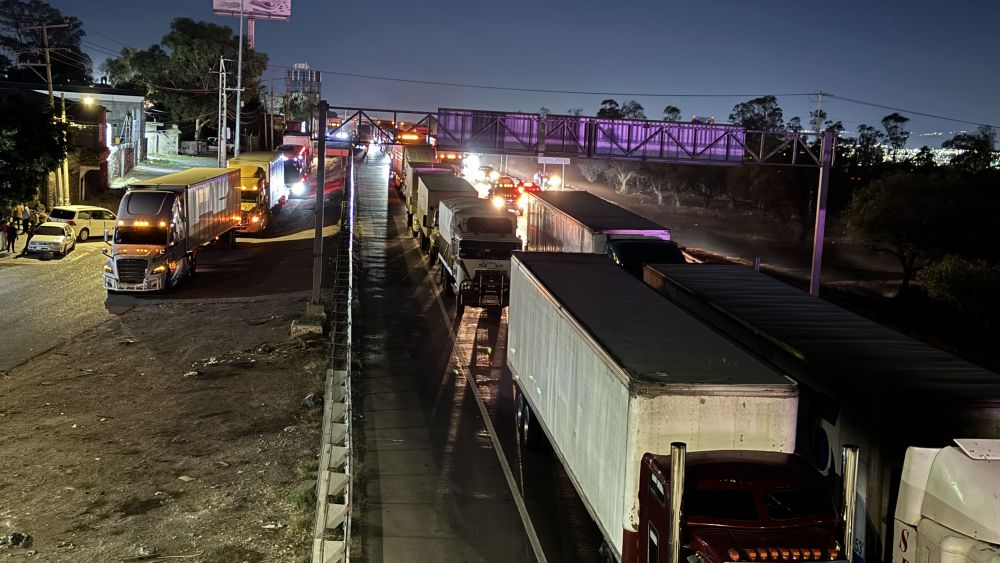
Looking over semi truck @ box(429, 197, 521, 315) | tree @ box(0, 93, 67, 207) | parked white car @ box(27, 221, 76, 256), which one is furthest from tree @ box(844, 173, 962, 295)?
tree @ box(0, 93, 67, 207)

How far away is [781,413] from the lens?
357 inches

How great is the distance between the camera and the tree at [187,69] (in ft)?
287

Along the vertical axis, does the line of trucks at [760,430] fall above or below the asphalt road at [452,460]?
above

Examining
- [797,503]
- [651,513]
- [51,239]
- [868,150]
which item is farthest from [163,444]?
[868,150]

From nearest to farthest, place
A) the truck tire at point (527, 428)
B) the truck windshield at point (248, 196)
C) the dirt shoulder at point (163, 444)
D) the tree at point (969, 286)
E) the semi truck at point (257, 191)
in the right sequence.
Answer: the dirt shoulder at point (163, 444) → the truck tire at point (527, 428) → the tree at point (969, 286) → the semi truck at point (257, 191) → the truck windshield at point (248, 196)

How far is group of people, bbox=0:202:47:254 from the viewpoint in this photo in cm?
3525

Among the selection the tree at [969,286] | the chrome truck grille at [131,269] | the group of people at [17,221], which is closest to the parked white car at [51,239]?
the group of people at [17,221]

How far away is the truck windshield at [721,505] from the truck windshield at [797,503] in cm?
18

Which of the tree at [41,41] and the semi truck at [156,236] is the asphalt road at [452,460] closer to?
the semi truck at [156,236]

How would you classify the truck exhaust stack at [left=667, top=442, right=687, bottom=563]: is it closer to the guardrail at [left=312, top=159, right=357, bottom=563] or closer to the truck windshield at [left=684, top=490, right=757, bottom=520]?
the truck windshield at [left=684, top=490, right=757, bottom=520]

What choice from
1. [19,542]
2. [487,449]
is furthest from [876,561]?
[19,542]

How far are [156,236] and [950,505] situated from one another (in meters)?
26.6

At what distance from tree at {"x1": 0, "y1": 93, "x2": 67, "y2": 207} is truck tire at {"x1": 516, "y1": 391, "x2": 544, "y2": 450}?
2945cm

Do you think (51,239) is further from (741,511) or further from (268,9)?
Result: (268,9)
